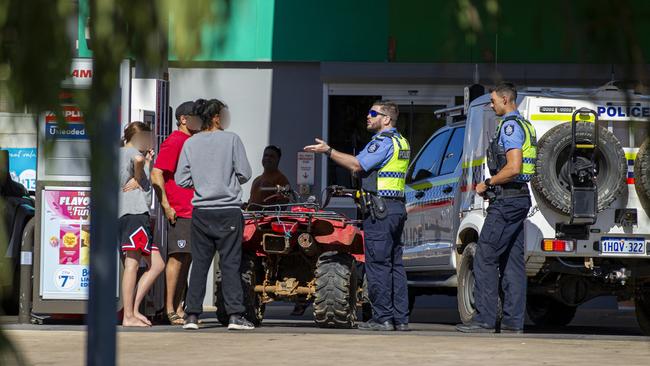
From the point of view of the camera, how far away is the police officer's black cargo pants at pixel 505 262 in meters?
10.6

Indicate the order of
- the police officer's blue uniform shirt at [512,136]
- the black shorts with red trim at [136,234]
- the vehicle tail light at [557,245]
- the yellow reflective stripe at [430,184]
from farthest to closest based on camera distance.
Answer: the yellow reflective stripe at [430,184] < the vehicle tail light at [557,245] < the black shorts with red trim at [136,234] < the police officer's blue uniform shirt at [512,136]

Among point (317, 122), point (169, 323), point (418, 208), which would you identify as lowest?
point (169, 323)

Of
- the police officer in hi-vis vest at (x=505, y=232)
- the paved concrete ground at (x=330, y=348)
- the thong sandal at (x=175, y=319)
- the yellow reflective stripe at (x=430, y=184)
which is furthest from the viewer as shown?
the yellow reflective stripe at (x=430, y=184)

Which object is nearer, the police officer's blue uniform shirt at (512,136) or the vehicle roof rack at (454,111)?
the police officer's blue uniform shirt at (512,136)

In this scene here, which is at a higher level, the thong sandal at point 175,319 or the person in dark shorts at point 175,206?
the person in dark shorts at point 175,206

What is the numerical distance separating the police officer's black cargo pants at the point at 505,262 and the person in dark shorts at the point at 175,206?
8.11ft

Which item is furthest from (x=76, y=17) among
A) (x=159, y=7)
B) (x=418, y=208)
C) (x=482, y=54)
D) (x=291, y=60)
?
(x=291, y=60)

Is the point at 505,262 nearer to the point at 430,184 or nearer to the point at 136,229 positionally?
the point at 430,184

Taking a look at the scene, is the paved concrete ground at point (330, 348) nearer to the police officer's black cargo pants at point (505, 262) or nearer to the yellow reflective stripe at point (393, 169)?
the police officer's black cargo pants at point (505, 262)

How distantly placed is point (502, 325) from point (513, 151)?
1.44 m

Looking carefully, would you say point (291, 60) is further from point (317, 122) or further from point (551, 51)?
point (551, 51)

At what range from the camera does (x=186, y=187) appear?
10.7 meters

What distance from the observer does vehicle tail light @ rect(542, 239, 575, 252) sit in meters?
11.2

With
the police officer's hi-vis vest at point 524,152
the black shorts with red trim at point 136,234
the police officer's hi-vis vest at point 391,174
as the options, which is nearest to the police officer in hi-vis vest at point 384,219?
the police officer's hi-vis vest at point 391,174
